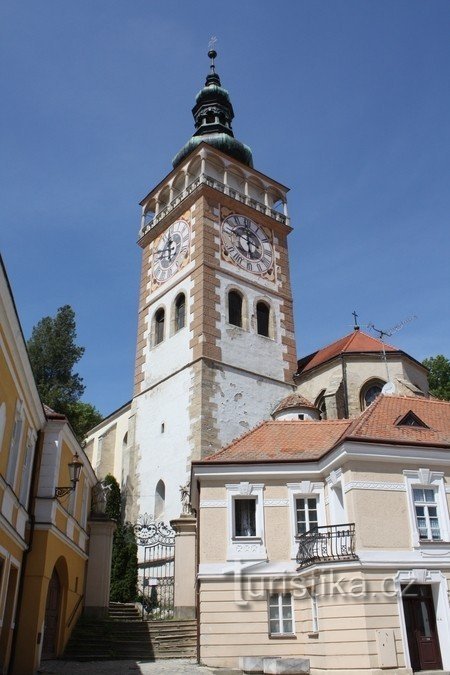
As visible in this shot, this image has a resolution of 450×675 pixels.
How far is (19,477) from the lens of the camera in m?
12.7

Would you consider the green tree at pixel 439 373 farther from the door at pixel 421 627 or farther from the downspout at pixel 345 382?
the door at pixel 421 627

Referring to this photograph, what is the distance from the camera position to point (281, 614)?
14.5 m

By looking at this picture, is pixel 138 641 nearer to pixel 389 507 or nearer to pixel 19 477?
pixel 19 477

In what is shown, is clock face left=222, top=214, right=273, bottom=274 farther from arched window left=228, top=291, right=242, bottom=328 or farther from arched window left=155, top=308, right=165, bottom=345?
arched window left=155, top=308, right=165, bottom=345

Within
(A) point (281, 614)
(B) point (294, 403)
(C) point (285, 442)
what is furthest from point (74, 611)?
(B) point (294, 403)

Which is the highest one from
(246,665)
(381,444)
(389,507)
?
(381,444)

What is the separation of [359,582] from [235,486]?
390 cm

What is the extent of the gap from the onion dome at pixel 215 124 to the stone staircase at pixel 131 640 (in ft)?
79.4

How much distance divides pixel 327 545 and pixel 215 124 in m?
28.5

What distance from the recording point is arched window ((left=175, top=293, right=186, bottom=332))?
94.8ft

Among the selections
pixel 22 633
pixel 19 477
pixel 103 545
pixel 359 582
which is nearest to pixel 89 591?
pixel 103 545

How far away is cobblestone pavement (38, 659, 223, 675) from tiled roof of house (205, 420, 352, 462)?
4.57 metres

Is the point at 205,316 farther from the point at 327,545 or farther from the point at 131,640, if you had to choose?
the point at 327,545

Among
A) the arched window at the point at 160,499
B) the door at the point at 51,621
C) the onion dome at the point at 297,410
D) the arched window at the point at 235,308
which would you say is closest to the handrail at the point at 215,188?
the arched window at the point at 235,308
